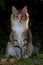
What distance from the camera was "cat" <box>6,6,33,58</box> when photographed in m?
8.05

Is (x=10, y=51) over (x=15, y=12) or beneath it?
beneath

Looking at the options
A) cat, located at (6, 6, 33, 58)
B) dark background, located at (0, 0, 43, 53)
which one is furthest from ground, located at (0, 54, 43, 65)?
dark background, located at (0, 0, 43, 53)

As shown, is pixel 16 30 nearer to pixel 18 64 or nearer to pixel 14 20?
pixel 14 20

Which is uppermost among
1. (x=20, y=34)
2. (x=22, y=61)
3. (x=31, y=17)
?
(x=20, y=34)

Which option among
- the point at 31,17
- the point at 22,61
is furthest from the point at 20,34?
the point at 31,17

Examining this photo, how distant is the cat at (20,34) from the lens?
805 centimetres

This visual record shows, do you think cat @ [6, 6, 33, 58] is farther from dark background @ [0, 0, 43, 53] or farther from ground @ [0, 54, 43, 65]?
dark background @ [0, 0, 43, 53]

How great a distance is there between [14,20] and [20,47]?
0.65m

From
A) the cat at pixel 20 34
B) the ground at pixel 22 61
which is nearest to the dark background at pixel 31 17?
the cat at pixel 20 34

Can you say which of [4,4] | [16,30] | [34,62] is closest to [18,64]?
[34,62]

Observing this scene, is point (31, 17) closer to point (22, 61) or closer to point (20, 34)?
point (20, 34)

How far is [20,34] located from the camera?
8.05 metres

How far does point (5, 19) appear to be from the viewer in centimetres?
1026

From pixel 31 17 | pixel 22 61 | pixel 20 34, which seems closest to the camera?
pixel 22 61
